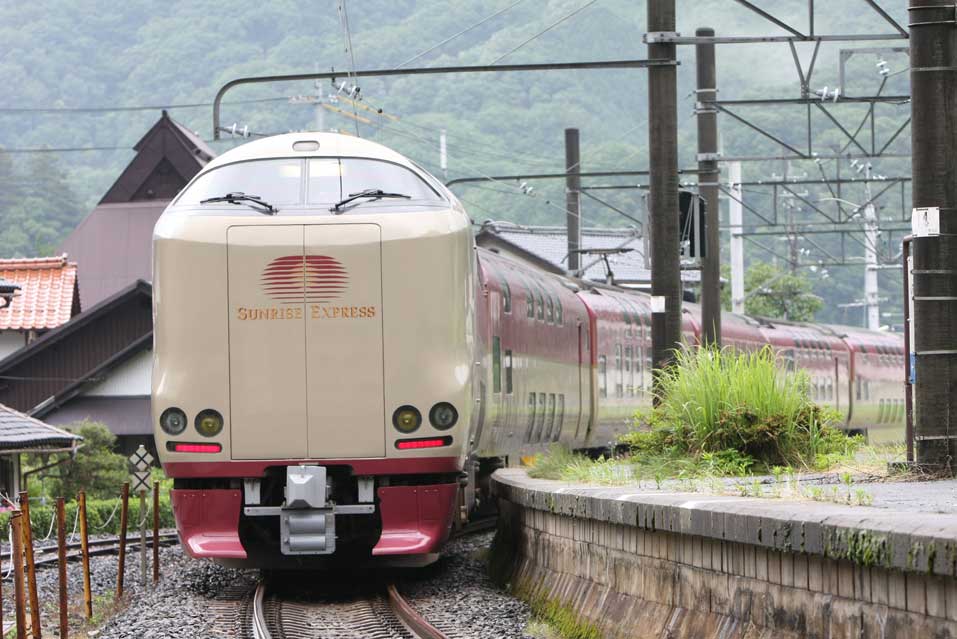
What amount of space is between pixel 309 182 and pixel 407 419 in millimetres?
1995

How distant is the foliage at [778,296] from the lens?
199 ft

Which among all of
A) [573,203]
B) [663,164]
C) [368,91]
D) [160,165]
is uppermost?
[368,91]

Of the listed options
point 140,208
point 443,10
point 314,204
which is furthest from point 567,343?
point 443,10

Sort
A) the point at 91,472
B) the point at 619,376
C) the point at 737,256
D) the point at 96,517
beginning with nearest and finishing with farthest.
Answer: the point at 619,376, the point at 96,517, the point at 91,472, the point at 737,256

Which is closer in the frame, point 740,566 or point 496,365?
point 740,566

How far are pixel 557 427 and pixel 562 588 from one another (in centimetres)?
1009

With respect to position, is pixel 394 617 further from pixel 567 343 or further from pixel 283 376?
pixel 567 343

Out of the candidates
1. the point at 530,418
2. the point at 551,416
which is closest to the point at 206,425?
the point at 530,418

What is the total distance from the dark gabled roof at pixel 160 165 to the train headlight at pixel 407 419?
3531 cm

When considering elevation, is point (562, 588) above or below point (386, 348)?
below

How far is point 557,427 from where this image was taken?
20.9 m

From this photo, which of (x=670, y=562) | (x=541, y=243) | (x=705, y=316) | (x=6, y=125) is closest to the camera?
(x=670, y=562)

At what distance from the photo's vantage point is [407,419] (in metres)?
11.4

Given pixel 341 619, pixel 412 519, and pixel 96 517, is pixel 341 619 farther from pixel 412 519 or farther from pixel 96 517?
pixel 96 517
